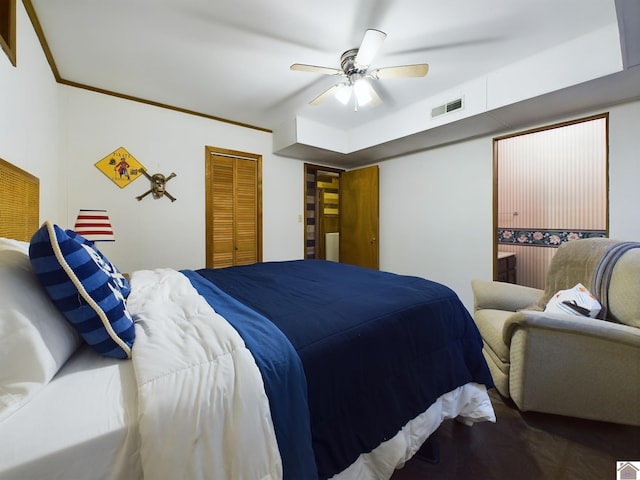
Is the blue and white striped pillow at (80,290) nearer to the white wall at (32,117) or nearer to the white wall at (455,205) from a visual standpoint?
the white wall at (32,117)

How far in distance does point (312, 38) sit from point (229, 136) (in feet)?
5.93

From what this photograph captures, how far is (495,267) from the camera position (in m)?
2.94

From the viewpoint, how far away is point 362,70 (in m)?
2.04

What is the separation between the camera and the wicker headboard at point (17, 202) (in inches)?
51.6

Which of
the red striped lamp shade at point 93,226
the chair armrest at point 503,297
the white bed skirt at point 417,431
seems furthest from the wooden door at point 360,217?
the red striped lamp shade at point 93,226

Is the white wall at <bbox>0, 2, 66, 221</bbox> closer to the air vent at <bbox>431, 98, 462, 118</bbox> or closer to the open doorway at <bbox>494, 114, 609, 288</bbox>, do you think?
the air vent at <bbox>431, 98, 462, 118</bbox>

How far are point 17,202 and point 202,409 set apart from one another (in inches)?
68.3

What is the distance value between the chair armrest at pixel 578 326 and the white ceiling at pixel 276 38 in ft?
6.12

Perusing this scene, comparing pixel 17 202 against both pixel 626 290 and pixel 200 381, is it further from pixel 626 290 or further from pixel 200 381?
pixel 626 290

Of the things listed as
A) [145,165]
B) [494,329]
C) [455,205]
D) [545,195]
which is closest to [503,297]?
[494,329]

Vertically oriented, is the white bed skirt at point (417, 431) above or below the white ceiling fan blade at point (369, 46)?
below

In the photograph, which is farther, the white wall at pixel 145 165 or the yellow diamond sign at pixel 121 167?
the yellow diamond sign at pixel 121 167

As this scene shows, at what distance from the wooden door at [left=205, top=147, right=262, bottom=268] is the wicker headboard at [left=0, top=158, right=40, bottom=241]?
5.15ft

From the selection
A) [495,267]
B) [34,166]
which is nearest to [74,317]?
[34,166]
